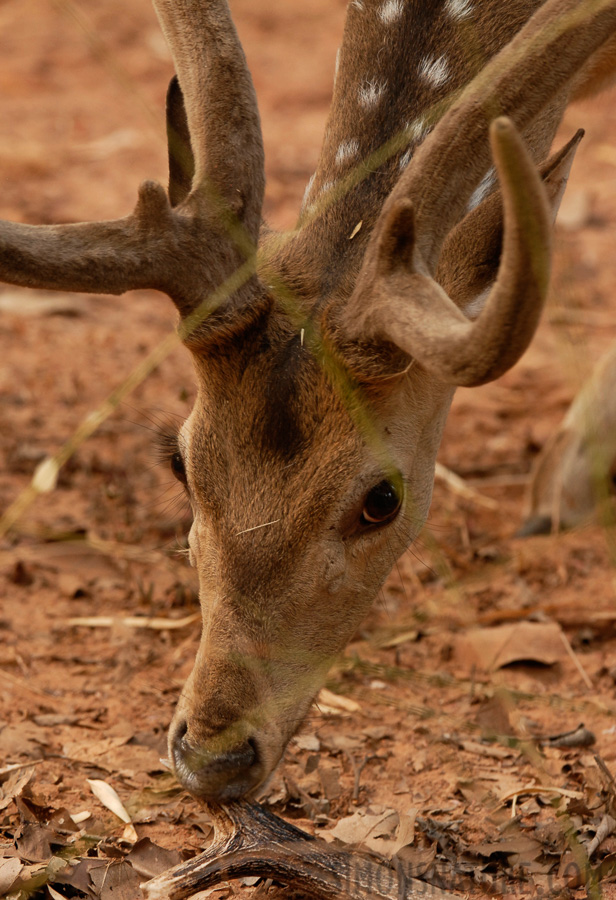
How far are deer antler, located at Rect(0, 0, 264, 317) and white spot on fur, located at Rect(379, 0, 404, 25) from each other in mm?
684

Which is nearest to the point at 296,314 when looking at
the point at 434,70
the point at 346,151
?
the point at 346,151

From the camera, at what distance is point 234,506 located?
12.4ft

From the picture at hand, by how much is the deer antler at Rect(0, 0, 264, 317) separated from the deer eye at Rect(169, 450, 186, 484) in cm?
52

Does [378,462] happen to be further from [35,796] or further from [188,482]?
[35,796]

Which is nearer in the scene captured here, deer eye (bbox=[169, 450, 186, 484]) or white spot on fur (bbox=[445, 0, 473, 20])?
deer eye (bbox=[169, 450, 186, 484])

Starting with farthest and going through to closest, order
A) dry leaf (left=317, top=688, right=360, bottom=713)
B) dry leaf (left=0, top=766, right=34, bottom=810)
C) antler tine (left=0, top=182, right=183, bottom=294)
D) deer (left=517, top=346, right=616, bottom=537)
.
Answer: deer (left=517, top=346, right=616, bottom=537)
dry leaf (left=317, top=688, right=360, bottom=713)
dry leaf (left=0, top=766, right=34, bottom=810)
antler tine (left=0, top=182, right=183, bottom=294)

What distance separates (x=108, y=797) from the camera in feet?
13.6

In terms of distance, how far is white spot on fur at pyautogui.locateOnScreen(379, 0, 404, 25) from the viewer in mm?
4508

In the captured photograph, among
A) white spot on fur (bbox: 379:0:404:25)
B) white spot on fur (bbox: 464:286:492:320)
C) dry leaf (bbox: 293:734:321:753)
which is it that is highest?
white spot on fur (bbox: 379:0:404:25)

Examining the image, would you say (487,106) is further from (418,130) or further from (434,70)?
(434,70)

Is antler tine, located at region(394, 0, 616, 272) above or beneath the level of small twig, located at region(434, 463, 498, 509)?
above

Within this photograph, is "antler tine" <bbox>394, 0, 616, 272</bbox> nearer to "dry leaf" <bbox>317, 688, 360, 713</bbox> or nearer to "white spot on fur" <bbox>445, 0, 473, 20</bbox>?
"white spot on fur" <bbox>445, 0, 473, 20</bbox>

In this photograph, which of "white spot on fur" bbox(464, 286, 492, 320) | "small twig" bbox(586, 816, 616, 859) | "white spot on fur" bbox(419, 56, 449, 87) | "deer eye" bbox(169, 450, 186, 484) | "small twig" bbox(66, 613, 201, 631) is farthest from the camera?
"small twig" bbox(66, 613, 201, 631)

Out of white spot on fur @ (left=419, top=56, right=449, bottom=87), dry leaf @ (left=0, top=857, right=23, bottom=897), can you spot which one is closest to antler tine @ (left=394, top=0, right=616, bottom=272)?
white spot on fur @ (left=419, top=56, right=449, bottom=87)
